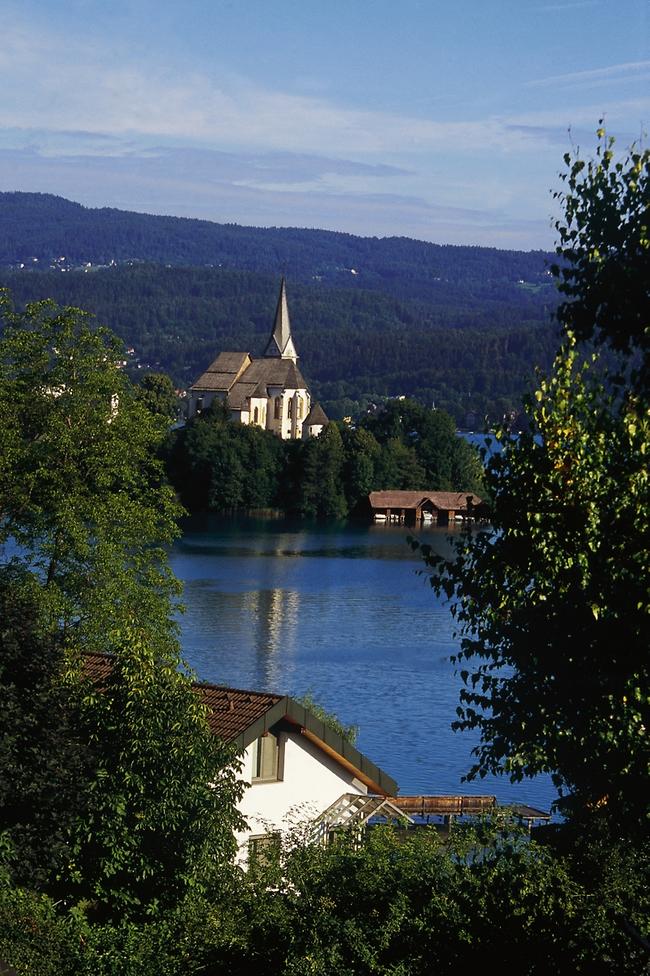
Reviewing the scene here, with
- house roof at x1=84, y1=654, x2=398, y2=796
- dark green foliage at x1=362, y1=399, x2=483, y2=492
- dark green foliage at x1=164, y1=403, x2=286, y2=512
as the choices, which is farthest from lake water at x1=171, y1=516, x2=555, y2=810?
dark green foliage at x1=362, y1=399, x2=483, y2=492

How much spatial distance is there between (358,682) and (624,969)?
27541mm

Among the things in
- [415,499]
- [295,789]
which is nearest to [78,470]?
[295,789]

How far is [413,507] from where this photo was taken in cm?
8938

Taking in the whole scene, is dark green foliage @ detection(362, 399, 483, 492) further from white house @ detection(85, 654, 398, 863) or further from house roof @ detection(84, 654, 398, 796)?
white house @ detection(85, 654, 398, 863)

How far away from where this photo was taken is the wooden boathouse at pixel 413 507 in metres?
89.2

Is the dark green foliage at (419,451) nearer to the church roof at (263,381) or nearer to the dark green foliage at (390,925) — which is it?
the church roof at (263,381)

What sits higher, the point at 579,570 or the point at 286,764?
the point at 579,570

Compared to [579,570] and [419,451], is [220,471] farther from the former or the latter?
[579,570]

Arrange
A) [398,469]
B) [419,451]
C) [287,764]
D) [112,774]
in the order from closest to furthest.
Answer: [112,774] → [287,764] → [398,469] → [419,451]

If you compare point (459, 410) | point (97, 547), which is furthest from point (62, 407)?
point (459, 410)

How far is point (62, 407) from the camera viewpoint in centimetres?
2377

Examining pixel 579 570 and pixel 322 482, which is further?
pixel 322 482

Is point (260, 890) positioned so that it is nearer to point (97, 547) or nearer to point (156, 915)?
point (156, 915)

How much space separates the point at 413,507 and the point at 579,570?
79.4 meters
